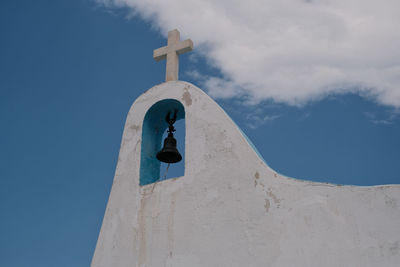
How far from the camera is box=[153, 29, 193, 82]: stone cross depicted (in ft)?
18.5

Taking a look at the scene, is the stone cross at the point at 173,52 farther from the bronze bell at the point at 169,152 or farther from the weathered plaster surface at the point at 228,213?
the bronze bell at the point at 169,152

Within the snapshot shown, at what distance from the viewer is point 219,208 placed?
445 cm

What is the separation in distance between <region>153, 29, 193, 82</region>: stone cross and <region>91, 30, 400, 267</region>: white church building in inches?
1.8

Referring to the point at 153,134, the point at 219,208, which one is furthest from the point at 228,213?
the point at 153,134

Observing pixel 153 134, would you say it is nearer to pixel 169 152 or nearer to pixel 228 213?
pixel 169 152

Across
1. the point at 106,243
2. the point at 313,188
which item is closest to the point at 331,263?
the point at 313,188

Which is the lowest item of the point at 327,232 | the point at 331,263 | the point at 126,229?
the point at 331,263

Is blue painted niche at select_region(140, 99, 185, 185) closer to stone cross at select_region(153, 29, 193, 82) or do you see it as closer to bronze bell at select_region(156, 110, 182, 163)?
bronze bell at select_region(156, 110, 182, 163)

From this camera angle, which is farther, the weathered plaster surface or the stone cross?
the stone cross

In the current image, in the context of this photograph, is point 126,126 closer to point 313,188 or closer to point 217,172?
point 217,172

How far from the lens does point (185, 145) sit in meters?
4.95

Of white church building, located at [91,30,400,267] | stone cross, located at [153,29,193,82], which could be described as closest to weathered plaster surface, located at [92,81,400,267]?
white church building, located at [91,30,400,267]

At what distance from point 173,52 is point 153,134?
1097 millimetres

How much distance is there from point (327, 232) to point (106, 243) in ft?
7.94
